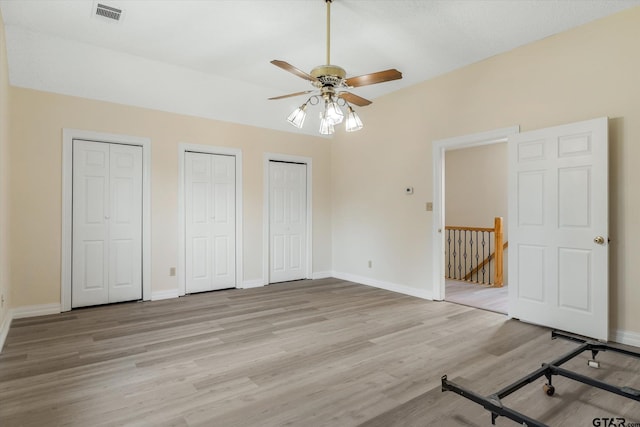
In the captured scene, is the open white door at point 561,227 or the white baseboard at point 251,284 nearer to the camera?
the open white door at point 561,227

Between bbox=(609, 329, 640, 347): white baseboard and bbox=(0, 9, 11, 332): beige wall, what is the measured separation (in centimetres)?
590

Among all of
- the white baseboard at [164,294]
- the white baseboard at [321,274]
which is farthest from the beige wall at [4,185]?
the white baseboard at [321,274]

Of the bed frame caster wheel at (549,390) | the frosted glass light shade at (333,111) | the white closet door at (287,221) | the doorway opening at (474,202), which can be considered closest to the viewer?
the bed frame caster wheel at (549,390)

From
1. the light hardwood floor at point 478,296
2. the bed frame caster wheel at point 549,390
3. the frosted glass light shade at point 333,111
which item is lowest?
the light hardwood floor at point 478,296

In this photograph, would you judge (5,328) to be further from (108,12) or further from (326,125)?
(326,125)

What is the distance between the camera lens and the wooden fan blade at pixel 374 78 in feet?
9.04

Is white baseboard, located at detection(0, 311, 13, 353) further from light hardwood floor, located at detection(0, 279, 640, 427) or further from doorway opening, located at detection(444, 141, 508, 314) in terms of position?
doorway opening, located at detection(444, 141, 508, 314)

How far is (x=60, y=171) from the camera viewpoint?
429 cm

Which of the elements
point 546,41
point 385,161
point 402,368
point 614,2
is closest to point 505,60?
point 546,41

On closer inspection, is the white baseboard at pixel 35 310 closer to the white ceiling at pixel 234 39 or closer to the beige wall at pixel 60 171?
the beige wall at pixel 60 171

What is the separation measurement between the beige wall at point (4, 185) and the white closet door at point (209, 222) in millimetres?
2027

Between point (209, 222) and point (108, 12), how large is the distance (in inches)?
118

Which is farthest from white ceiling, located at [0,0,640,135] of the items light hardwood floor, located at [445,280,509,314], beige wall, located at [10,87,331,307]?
light hardwood floor, located at [445,280,509,314]

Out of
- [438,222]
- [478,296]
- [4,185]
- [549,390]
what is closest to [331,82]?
[549,390]
